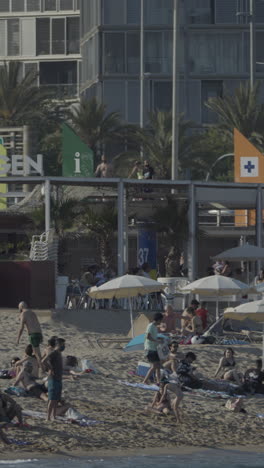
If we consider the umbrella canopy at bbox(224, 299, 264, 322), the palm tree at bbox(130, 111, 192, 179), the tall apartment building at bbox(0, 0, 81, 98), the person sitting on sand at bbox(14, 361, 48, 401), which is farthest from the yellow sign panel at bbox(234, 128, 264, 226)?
the tall apartment building at bbox(0, 0, 81, 98)

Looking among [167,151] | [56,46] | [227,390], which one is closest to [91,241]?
[167,151]

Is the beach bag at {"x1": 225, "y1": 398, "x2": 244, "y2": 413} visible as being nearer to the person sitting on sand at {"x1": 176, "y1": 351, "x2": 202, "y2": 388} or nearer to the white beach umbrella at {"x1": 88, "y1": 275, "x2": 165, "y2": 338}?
the person sitting on sand at {"x1": 176, "y1": 351, "x2": 202, "y2": 388}

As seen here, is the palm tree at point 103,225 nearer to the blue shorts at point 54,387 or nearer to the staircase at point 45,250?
the staircase at point 45,250

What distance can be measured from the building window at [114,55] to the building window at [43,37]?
47.1ft

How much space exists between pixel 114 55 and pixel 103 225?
37.3 m

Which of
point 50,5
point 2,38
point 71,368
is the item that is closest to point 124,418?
point 71,368

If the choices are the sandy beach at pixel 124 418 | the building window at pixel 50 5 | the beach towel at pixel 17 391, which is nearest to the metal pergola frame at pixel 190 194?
the sandy beach at pixel 124 418

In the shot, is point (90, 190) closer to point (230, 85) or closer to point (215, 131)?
point (215, 131)

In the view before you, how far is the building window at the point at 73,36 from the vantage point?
88.4 m

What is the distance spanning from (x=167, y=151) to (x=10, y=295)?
21.3m

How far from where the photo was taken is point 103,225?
1529 inches

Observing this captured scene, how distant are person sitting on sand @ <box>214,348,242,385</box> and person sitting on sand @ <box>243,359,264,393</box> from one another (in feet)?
0.53

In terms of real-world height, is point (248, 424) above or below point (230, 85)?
below

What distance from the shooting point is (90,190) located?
40.8m
